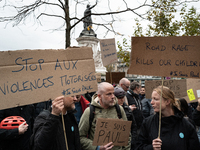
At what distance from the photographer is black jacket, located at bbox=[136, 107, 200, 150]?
6.87 feet

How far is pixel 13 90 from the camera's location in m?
1.72

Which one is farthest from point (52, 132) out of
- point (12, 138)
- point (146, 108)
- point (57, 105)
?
point (146, 108)

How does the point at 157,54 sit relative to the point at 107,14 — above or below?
below

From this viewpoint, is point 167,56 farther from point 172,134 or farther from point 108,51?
point 108,51

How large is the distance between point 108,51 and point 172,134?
3294mm

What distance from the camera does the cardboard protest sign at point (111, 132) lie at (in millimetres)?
2160

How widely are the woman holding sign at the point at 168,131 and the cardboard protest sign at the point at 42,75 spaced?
37.0 inches

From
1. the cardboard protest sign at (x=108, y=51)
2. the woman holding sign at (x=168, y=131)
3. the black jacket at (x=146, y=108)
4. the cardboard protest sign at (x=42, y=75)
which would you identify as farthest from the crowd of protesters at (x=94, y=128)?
the black jacket at (x=146, y=108)

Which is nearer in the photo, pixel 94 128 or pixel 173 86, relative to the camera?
pixel 94 128

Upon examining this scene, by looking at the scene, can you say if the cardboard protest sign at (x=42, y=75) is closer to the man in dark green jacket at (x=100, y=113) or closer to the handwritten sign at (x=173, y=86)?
the man in dark green jacket at (x=100, y=113)

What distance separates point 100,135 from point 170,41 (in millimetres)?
1417

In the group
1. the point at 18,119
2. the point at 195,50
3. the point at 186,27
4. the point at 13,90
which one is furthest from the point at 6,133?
the point at 186,27

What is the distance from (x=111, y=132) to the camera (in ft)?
7.41

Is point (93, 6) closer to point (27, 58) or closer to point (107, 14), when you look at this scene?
point (107, 14)
